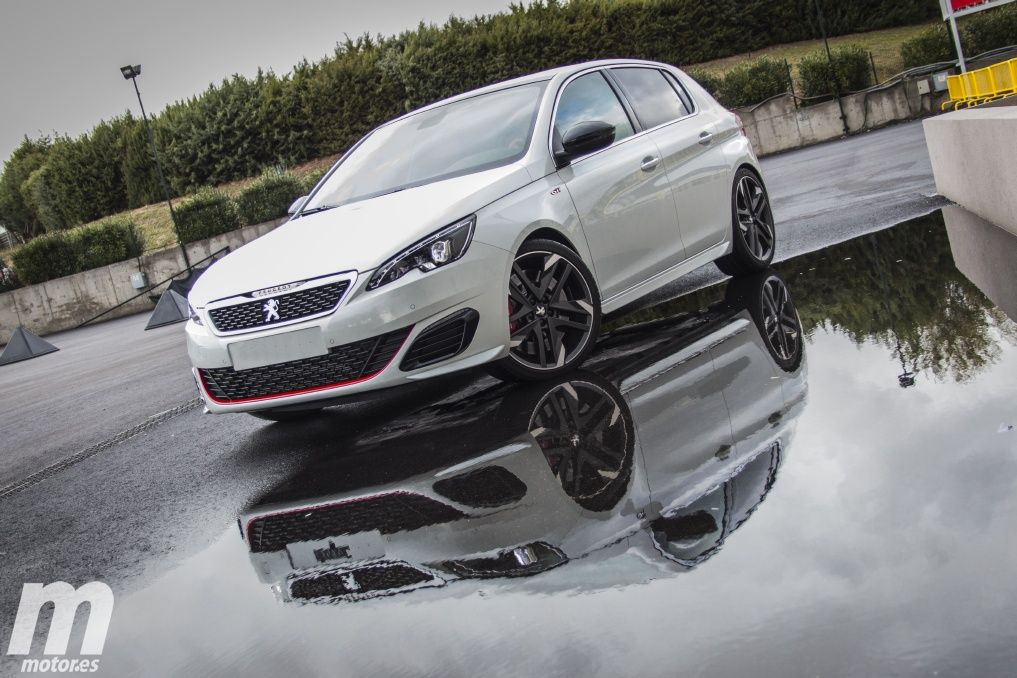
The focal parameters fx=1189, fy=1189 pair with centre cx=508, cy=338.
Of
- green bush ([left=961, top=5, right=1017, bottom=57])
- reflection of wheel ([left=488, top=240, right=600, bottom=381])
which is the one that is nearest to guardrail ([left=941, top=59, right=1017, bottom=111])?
green bush ([left=961, top=5, right=1017, bottom=57])

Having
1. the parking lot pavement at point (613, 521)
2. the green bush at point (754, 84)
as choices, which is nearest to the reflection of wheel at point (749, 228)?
the parking lot pavement at point (613, 521)

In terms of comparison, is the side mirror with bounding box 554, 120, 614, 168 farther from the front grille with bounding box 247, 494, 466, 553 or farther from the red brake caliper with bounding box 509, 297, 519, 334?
the front grille with bounding box 247, 494, 466, 553

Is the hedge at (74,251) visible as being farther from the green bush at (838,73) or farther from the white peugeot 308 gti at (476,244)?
the white peugeot 308 gti at (476,244)

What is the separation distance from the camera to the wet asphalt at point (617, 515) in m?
2.91

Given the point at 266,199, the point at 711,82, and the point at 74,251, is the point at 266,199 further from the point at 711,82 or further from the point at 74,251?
the point at 711,82

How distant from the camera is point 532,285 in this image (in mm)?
6062

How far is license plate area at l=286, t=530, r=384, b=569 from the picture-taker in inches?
160

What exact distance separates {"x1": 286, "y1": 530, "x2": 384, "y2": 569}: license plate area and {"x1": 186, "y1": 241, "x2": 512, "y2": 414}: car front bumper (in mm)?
1349

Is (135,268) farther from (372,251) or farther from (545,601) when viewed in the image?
(545,601)

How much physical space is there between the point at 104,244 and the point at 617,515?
30.2 meters

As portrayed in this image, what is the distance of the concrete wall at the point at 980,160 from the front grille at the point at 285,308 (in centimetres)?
406

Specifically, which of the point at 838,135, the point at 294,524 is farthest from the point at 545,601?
the point at 838,135

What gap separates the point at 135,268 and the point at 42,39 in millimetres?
21820

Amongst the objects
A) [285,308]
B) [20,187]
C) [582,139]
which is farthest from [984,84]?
[20,187]
